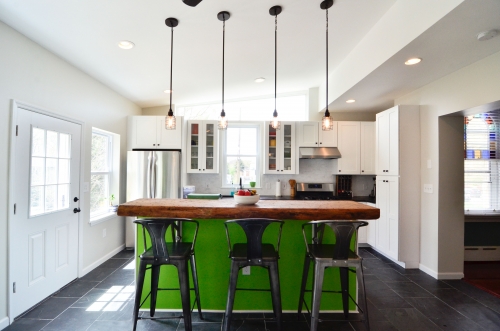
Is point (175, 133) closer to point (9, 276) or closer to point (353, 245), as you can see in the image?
point (9, 276)

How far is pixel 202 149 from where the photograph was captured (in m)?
4.66

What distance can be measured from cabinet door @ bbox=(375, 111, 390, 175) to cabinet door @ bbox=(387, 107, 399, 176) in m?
0.08

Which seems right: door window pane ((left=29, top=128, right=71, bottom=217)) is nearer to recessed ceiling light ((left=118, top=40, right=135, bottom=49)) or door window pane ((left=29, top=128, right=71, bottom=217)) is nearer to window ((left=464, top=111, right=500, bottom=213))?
recessed ceiling light ((left=118, top=40, right=135, bottom=49))

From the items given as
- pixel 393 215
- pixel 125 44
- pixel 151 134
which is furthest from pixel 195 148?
pixel 393 215

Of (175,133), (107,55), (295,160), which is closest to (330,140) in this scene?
(295,160)

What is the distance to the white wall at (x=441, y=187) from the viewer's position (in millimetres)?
3152

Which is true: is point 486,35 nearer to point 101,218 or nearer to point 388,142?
point 388,142

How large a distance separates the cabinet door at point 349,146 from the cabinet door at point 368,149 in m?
0.10

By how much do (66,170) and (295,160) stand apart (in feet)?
11.7

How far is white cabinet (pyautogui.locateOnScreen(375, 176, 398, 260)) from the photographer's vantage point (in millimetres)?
3621

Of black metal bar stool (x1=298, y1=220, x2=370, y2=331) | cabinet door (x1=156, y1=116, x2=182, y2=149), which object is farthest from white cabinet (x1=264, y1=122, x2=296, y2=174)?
black metal bar stool (x1=298, y1=220, x2=370, y2=331)

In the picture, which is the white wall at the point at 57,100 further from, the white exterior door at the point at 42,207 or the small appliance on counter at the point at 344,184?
the small appliance on counter at the point at 344,184

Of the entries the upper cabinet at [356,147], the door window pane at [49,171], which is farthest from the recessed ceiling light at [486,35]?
the door window pane at [49,171]

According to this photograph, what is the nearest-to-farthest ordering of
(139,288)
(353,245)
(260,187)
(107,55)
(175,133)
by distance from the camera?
(139,288)
(353,245)
(107,55)
(175,133)
(260,187)
